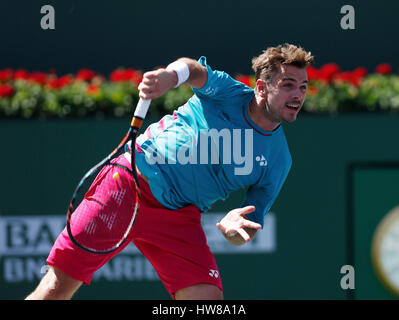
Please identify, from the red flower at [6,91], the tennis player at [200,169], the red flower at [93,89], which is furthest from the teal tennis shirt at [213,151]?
the red flower at [6,91]

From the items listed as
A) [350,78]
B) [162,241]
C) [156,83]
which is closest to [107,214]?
[162,241]

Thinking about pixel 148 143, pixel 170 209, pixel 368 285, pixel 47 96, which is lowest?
pixel 368 285

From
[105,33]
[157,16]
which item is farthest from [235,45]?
[105,33]

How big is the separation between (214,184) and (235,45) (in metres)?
4.52

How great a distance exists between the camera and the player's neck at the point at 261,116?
4125 millimetres

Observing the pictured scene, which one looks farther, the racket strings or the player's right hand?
the racket strings

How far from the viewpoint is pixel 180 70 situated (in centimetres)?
382

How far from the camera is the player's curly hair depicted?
405 centimetres

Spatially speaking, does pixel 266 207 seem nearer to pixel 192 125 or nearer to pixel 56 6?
pixel 192 125

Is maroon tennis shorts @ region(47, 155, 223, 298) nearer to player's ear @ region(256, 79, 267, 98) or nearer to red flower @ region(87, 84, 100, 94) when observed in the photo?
player's ear @ region(256, 79, 267, 98)

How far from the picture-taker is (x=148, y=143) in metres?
4.23

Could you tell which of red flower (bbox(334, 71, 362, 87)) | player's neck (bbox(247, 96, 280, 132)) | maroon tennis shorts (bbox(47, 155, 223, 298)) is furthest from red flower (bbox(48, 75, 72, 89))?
player's neck (bbox(247, 96, 280, 132))

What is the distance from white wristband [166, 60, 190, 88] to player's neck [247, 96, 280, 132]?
476mm
